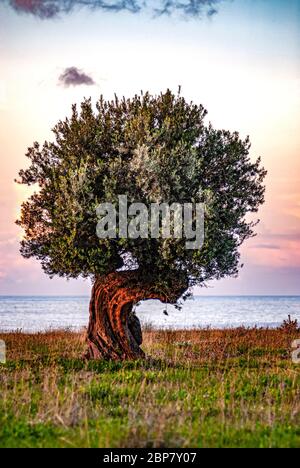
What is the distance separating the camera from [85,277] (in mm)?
26750

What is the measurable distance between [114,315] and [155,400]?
33.2ft

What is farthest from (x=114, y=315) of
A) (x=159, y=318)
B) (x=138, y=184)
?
(x=159, y=318)

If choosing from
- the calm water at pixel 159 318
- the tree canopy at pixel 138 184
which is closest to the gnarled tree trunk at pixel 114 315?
the tree canopy at pixel 138 184

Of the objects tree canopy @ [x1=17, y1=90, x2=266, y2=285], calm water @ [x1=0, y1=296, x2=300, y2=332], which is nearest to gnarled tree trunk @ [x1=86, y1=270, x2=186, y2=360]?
tree canopy @ [x1=17, y1=90, x2=266, y2=285]

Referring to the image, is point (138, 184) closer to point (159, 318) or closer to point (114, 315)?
point (114, 315)

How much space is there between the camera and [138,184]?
947 inches

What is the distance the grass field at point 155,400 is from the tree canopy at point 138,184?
4.31 m

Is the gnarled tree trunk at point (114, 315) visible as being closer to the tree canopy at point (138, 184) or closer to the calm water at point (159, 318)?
the tree canopy at point (138, 184)

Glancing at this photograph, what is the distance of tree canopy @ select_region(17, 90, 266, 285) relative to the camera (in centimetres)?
2406

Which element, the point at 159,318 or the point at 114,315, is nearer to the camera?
the point at 114,315

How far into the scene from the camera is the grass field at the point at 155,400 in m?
12.5

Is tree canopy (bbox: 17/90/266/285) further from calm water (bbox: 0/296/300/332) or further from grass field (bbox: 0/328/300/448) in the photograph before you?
calm water (bbox: 0/296/300/332)
